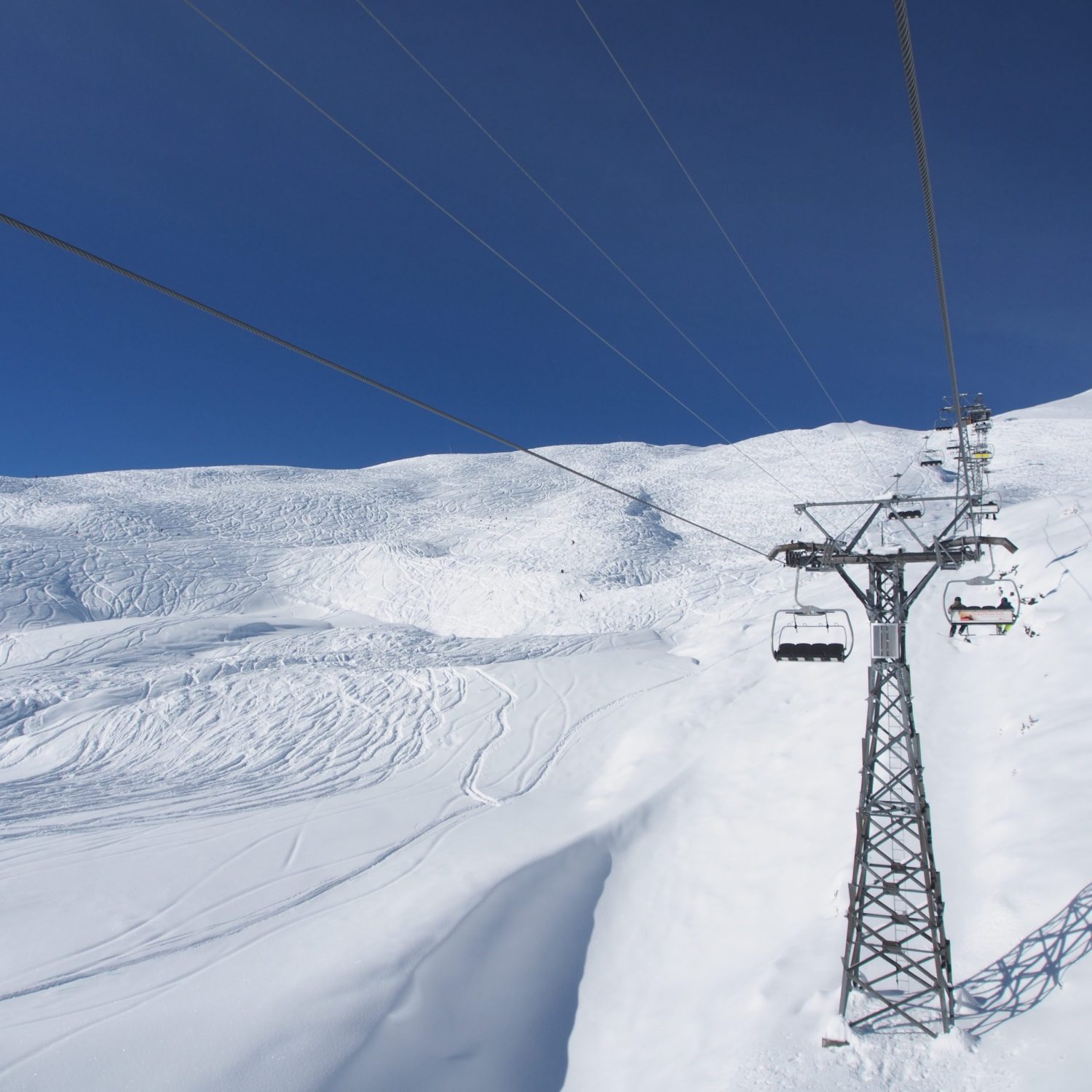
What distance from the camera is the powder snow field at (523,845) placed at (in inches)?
404

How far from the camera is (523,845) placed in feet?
55.1

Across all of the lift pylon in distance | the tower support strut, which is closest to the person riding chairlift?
the lift pylon in distance

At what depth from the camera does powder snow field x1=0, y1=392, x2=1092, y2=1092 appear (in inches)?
404

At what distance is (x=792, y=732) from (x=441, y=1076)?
12840mm

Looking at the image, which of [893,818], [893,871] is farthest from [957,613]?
[893,871]

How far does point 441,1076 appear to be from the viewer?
1099 cm

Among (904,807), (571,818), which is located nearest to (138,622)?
(571,818)

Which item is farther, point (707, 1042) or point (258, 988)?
point (258, 988)

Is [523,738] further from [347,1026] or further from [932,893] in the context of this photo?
[932,893]

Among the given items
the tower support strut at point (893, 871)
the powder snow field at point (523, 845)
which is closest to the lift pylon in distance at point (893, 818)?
the tower support strut at point (893, 871)

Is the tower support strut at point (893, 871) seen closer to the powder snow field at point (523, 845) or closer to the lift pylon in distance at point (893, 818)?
the lift pylon in distance at point (893, 818)

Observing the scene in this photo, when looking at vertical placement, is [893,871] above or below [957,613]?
below

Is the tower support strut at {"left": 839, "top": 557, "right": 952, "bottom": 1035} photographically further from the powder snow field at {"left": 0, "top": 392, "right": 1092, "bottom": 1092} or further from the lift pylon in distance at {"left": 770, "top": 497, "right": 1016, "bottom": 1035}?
the powder snow field at {"left": 0, "top": 392, "right": 1092, "bottom": 1092}

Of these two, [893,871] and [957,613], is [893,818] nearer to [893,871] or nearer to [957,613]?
[893,871]
